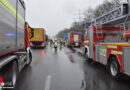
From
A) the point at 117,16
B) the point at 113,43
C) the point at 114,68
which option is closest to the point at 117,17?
the point at 117,16

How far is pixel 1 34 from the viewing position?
3.24 meters

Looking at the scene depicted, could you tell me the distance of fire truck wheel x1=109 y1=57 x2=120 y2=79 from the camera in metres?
5.39

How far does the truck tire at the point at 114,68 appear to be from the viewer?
5389 millimetres

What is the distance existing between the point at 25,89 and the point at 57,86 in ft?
3.65

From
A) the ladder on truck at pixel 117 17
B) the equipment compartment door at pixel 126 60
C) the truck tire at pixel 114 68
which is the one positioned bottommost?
the truck tire at pixel 114 68

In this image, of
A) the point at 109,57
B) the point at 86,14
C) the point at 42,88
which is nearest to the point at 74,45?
the point at 109,57

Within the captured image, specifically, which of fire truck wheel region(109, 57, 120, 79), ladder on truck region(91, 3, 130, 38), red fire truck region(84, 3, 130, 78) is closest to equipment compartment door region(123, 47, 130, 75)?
red fire truck region(84, 3, 130, 78)

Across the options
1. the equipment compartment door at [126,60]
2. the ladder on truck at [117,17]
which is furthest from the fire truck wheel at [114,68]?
the ladder on truck at [117,17]

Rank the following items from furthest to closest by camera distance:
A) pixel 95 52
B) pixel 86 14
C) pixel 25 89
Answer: pixel 86 14, pixel 95 52, pixel 25 89

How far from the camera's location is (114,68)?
19.1 feet

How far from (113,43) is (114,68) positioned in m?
1.12

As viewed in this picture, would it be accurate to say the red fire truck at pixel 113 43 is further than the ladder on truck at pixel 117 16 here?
No

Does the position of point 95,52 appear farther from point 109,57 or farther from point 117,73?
point 117,73

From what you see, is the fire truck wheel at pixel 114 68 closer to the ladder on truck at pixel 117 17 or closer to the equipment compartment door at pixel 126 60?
the equipment compartment door at pixel 126 60
